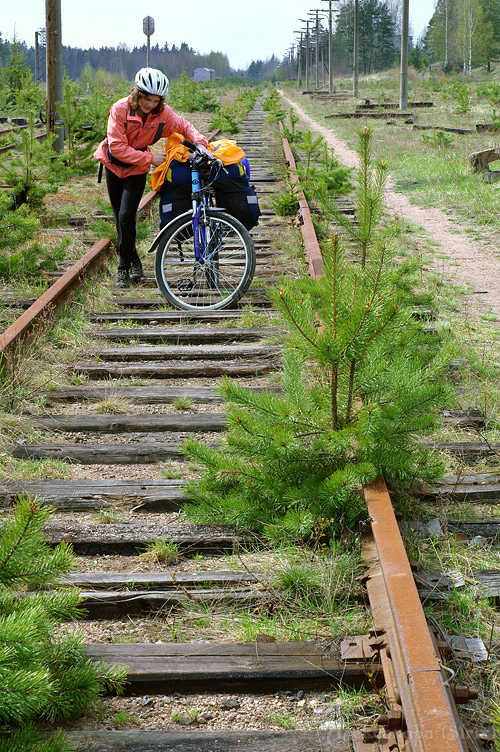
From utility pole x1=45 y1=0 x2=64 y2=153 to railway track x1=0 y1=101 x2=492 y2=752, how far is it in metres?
10.0

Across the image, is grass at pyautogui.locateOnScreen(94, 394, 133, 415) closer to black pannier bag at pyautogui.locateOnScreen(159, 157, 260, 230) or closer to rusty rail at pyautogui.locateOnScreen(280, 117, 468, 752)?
rusty rail at pyautogui.locateOnScreen(280, 117, 468, 752)

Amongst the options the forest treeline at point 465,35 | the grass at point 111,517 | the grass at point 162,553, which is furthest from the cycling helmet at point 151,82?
the forest treeline at point 465,35

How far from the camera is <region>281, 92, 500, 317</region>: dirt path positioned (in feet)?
24.5

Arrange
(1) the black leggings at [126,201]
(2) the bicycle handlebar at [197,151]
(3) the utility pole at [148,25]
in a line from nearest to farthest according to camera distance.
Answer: (2) the bicycle handlebar at [197,151] → (1) the black leggings at [126,201] → (3) the utility pole at [148,25]

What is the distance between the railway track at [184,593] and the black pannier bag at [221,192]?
170 centimetres

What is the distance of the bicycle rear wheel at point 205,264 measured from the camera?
6.39m

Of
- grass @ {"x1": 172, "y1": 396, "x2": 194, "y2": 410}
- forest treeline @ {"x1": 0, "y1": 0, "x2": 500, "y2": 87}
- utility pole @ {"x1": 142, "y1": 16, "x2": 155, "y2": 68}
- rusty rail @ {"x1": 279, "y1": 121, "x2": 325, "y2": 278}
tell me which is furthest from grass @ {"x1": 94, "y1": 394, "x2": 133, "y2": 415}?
forest treeline @ {"x1": 0, "y1": 0, "x2": 500, "y2": 87}

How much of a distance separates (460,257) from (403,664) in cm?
774

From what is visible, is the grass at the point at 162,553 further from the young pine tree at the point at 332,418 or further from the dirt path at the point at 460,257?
the dirt path at the point at 460,257

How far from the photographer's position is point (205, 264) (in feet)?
21.2

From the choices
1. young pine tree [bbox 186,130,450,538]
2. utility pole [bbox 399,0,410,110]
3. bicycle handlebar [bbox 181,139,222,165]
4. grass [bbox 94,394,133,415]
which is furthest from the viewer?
utility pole [bbox 399,0,410,110]

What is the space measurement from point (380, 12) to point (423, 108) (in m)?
103

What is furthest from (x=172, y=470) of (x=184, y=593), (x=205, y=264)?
(x=205, y=264)

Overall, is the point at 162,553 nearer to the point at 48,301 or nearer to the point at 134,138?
the point at 48,301
